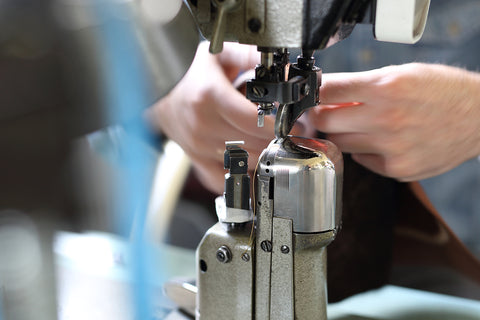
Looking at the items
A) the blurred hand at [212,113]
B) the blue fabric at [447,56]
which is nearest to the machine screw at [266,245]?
the blurred hand at [212,113]

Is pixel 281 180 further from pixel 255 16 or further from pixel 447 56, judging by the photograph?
pixel 447 56

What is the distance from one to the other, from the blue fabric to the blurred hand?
21 cm

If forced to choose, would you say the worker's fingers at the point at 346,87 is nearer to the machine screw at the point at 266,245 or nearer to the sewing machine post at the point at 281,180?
the sewing machine post at the point at 281,180

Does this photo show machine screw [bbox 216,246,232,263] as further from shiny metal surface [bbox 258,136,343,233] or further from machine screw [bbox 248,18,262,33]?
machine screw [bbox 248,18,262,33]

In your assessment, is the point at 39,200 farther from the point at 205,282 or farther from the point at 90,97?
the point at 205,282

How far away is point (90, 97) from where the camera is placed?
311 mm

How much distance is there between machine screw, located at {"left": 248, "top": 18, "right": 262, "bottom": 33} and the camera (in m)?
0.52

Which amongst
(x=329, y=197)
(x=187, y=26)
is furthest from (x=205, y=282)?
(x=187, y=26)

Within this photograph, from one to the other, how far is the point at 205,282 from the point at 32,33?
1.33ft

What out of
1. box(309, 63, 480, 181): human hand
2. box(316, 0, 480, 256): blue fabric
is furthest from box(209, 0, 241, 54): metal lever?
box(316, 0, 480, 256): blue fabric

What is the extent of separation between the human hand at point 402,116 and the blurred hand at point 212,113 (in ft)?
0.31

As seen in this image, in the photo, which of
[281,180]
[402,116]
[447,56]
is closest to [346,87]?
[402,116]

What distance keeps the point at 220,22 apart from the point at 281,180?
157mm

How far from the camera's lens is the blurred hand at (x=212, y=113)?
78 centimetres
